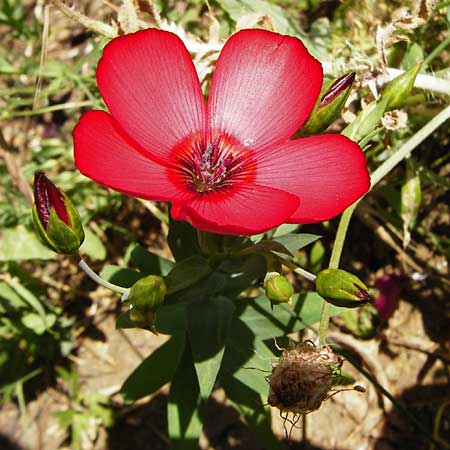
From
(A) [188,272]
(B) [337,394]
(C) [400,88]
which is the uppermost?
(C) [400,88]

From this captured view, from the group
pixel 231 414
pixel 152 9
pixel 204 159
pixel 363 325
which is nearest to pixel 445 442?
pixel 363 325

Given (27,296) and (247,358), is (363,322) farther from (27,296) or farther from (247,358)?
(27,296)

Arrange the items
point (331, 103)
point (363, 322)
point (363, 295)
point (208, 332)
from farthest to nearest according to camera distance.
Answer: point (363, 322) < point (208, 332) < point (331, 103) < point (363, 295)

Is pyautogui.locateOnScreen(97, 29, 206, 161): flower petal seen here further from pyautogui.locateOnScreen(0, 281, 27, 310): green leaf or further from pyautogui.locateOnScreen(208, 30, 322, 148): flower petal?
pyautogui.locateOnScreen(0, 281, 27, 310): green leaf

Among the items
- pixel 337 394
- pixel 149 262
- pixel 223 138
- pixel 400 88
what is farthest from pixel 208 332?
pixel 337 394

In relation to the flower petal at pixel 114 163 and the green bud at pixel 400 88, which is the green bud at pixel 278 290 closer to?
the flower petal at pixel 114 163

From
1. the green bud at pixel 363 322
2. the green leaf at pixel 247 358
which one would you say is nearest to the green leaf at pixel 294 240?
the green leaf at pixel 247 358

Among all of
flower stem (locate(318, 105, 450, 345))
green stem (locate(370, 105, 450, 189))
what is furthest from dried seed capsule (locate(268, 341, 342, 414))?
Result: green stem (locate(370, 105, 450, 189))
